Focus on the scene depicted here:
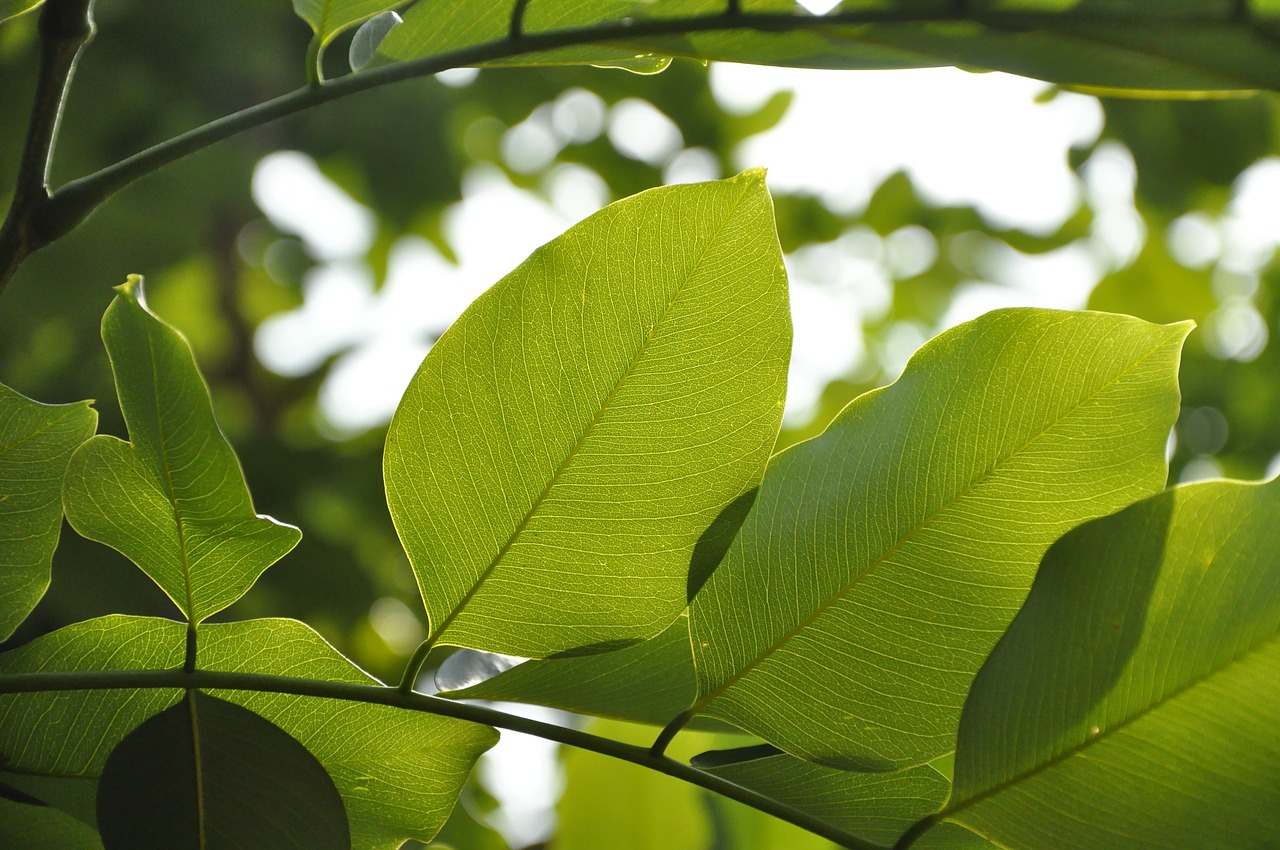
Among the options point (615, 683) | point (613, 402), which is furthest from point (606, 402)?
point (615, 683)

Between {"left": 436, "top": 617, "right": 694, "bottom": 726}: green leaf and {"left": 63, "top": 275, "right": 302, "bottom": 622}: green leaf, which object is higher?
{"left": 63, "top": 275, "right": 302, "bottom": 622}: green leaf

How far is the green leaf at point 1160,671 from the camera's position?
0.80 ft

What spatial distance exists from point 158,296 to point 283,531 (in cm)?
130

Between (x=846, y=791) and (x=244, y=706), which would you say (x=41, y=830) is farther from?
(x=846, y=791)

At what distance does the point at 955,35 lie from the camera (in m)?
0.32

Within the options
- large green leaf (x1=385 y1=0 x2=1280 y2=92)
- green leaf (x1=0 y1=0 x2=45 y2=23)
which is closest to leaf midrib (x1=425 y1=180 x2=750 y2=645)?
large green leaf (x1=385 y1=0 x2=1280 y2=92)

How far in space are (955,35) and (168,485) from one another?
0.28 m

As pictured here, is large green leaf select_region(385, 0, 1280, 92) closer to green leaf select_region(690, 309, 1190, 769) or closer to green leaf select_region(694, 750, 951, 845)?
green leaf select_region(690, 309, 1190, 769)

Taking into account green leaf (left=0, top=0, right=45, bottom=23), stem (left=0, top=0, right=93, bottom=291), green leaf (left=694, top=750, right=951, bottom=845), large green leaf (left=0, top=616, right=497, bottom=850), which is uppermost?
green leaf (left=0, top=0, right=45, bottom=23)

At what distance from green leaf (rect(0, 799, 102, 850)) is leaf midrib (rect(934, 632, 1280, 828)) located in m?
0.28

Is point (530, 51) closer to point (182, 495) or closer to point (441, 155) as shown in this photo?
point (182, 495)

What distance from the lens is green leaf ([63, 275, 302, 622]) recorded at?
0.27m

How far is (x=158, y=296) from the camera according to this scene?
1426 mm

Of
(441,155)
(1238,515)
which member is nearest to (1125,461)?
(1238,515)
